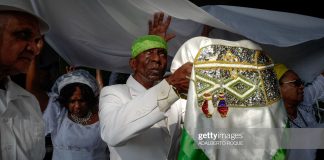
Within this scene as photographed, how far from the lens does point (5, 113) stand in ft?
5.10

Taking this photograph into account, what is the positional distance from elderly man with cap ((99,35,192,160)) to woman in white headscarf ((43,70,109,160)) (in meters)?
0.88

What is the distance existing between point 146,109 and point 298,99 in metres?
1.66

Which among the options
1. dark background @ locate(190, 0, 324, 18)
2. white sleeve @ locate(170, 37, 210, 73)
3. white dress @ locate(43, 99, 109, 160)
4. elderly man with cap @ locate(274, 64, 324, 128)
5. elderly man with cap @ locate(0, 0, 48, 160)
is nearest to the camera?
elderly man with cap @ locate(0, 0, 48, 160)

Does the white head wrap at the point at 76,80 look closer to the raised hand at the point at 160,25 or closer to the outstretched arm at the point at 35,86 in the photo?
the outstretched arm at the point at 35,86

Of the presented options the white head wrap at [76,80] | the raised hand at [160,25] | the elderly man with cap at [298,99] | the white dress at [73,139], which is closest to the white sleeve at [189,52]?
the raised hand at [160,25]

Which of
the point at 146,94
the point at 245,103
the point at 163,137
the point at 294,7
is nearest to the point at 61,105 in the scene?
the point at 163,137

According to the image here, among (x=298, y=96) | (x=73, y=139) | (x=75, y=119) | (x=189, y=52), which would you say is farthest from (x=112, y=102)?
(x=298, y=96)

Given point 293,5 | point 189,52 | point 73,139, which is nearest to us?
point 189,52

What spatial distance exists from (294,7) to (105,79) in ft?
8.04

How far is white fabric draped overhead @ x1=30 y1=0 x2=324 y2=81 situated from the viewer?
2.21 meters

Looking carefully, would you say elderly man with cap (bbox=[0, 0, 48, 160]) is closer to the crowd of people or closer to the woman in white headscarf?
the crowd of people

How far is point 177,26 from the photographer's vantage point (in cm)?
262

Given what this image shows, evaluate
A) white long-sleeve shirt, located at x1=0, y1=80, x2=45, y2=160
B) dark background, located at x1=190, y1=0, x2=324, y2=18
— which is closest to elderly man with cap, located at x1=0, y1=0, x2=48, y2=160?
white long-sleeve shirt, located at x1=0, y1=80, x2=45, y2=160

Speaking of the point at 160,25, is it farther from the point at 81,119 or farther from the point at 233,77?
the point at 81,119
